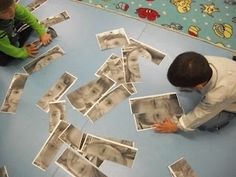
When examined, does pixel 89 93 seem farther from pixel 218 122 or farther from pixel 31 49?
pixel 218 122

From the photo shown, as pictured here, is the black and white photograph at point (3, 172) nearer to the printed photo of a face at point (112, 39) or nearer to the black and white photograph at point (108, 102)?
the black and white photograph at point (108, 102)

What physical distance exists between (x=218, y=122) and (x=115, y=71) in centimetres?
51

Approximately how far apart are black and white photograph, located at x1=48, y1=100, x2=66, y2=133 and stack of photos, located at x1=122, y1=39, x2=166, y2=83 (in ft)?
1.04

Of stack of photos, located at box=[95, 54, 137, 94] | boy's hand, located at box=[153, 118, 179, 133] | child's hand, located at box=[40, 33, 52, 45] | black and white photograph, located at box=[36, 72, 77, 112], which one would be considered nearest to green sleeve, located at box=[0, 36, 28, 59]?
child's hand, located at box=[40, 33, 52, 45]

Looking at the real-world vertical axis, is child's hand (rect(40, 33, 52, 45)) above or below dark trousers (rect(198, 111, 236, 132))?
above

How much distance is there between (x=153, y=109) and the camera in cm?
134

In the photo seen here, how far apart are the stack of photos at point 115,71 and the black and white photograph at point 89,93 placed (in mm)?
24

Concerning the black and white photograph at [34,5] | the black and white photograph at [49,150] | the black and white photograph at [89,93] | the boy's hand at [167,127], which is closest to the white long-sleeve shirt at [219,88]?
the boy's hand at [167,127]

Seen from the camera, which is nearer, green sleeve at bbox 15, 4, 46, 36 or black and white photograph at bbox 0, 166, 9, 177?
black and white photograph at bbox 0, 166, 9, 177

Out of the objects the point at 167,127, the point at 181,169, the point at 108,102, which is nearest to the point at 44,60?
the point at 108,102

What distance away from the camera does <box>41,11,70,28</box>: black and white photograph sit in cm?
162

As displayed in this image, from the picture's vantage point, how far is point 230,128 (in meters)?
1.30

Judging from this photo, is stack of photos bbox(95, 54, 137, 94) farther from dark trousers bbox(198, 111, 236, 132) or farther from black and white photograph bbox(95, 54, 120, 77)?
dark trousers bbox(198, 111, 236, 132)

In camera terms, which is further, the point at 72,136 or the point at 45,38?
the point at 45,38
